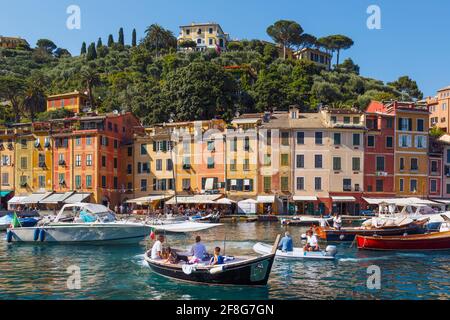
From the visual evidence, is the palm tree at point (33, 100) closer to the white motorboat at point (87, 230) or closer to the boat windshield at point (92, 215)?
the white motorboat at point (87, 230)

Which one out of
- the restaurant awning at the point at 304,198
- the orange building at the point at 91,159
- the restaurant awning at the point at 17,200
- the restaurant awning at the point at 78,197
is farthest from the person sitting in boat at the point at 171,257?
the restaurant awning at the point at 17,200

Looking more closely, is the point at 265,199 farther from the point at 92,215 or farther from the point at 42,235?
the point at 42,235

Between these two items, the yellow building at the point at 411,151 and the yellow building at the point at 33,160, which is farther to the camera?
the yellow building at the point at 33,160

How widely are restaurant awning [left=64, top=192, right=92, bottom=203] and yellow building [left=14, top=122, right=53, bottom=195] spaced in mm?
5239

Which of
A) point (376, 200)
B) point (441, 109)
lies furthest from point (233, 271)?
point (441, 109)

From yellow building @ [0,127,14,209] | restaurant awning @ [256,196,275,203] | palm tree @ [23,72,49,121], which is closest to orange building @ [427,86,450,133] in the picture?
restaurant awning @ [256,196,275,203]

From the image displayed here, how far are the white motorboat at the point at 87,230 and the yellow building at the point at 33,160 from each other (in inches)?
1348

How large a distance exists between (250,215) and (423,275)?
125 feet

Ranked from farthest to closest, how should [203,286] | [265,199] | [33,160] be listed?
[33,160]
[265,199]
[203,286]

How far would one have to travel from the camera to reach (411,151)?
6825 cm

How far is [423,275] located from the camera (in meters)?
25.2

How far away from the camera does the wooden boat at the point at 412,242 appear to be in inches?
1321

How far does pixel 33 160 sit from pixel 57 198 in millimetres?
8697

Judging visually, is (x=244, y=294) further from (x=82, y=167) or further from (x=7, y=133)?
(x=7, y=133)
